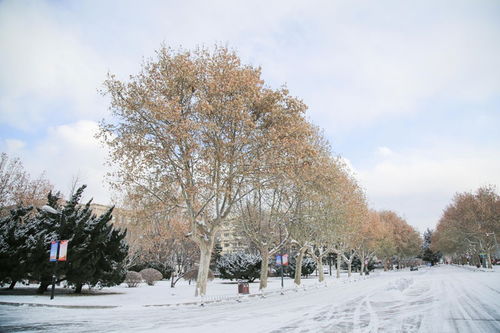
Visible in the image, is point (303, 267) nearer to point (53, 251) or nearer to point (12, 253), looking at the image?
point (53, 251)

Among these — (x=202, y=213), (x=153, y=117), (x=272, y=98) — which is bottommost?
(x=202, y=213)

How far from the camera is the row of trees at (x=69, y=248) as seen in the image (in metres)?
21.0

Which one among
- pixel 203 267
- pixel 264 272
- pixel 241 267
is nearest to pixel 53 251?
pixel 203 267

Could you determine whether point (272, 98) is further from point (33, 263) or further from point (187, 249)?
point (187, 249)

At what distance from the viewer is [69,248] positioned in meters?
21.4

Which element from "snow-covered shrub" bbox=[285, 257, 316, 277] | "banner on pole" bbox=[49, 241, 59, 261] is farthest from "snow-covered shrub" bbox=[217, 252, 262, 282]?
"banner on pole" bbox=[49, 241, 59, 261]

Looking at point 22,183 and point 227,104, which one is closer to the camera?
point 227,104

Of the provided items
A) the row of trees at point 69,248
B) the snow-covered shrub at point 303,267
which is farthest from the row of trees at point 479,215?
the row of trees at point 69,248

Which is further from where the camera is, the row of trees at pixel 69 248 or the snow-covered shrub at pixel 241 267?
the snow-covered shrub at pixel 241 267

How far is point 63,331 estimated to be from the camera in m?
10.1

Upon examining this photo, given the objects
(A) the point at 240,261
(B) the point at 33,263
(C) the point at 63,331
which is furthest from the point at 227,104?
(A) the point at 240,261

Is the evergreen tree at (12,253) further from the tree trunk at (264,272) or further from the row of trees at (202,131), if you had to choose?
the tree trunk at (264,272)

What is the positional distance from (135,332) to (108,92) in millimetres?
14656

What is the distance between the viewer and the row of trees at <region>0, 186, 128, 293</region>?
20984mm
